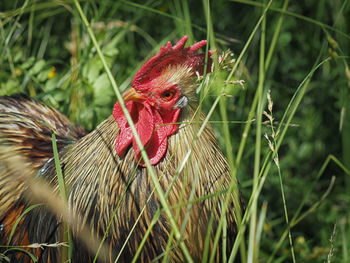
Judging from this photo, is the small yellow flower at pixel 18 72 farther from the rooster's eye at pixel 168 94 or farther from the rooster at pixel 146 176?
the rooster's eye at pixel 168 94

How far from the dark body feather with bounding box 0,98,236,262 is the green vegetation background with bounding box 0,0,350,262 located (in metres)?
0.71

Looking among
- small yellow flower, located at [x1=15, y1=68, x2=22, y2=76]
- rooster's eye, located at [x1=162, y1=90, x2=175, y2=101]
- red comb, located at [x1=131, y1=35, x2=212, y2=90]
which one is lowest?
rooster's eye, located at [x1=162, y1=90, x2=175, y2=101]

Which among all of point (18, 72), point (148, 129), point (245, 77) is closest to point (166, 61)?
point (148, 129)

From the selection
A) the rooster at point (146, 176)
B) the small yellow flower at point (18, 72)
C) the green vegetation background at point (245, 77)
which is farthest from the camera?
the small yellow flower at point (18, 72)

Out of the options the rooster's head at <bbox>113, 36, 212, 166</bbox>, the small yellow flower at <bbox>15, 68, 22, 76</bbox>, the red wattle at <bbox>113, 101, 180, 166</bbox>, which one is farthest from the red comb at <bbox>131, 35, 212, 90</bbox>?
the small yellow flower at <bbox>15, 68, 22, 76</bbox>

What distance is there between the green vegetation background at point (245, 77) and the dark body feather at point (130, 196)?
707mm

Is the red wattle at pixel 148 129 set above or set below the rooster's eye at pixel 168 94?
below

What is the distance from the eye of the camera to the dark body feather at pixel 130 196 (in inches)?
61.4

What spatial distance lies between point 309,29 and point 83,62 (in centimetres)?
189

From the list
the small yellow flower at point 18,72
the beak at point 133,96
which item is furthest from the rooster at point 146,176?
the small yellow flower at point 18,72

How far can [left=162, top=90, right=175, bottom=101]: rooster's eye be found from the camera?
1.60 metres

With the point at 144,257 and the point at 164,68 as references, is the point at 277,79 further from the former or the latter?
the point at 144,257

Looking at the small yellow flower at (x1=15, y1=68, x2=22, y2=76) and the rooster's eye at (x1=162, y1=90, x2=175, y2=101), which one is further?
the small yellow flower at (x1=15, y1=68, x2=22, y2=76)

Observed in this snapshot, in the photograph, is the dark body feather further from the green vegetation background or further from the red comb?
the green vegetation background
